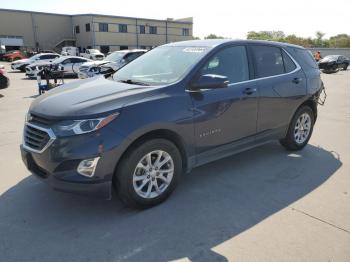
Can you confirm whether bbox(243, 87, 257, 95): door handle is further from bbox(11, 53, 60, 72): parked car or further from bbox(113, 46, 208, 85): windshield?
bbox(11, 53, 60, 72): parked car

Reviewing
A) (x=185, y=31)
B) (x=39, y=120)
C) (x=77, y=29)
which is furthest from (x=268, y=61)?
(x=185, y=31)

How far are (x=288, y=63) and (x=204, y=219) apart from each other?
121 inches

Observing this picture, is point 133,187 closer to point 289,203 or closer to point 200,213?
point 200,213

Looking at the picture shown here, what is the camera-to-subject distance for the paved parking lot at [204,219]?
3.04 m

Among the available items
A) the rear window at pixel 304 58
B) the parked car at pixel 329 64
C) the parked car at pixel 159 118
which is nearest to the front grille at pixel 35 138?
the parked car at pixel 159 118

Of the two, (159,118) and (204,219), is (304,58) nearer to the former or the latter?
(159,118)

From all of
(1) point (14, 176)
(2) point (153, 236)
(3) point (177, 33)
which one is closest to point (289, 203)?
(2) point (153, 236)

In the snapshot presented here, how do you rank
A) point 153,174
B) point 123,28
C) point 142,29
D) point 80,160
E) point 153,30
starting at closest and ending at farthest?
1. point 80,160
2. point 153,174
3. point 123,28
4. point 142,29
5. point 153,30

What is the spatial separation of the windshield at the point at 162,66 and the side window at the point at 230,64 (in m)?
0.17

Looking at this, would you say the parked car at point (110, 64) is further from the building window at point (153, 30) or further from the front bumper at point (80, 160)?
the building window at point (153, 30)

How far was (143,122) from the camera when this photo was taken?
11.4ft

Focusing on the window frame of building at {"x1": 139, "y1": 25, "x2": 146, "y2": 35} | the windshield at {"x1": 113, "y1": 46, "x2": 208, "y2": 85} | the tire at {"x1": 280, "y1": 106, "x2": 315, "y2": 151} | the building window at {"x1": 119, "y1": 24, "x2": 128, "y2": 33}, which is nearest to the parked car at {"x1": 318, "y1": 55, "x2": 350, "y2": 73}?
the tire at {"x1": 280, "y1": 106, "x2": 315, "y2": 151}

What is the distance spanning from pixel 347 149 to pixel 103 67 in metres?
12.6

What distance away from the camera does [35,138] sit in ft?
11.5
